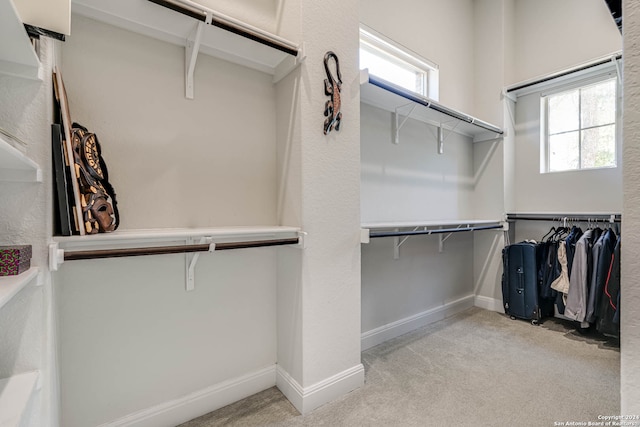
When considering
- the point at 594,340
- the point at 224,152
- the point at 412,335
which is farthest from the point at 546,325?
the point at 224,152

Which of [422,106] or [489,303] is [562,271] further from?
[422,106]

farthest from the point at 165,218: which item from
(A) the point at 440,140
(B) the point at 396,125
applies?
(A) the point at 440,140

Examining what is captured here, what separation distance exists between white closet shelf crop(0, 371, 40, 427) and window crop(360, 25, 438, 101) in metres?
2.48

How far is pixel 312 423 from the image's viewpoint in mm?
1556

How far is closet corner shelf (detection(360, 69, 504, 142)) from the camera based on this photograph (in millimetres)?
2043

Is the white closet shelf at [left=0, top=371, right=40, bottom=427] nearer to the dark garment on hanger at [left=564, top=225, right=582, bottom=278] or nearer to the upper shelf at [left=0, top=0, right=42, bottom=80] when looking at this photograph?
the upper shelf at [left=0, top=0, right=42, bottom=80]

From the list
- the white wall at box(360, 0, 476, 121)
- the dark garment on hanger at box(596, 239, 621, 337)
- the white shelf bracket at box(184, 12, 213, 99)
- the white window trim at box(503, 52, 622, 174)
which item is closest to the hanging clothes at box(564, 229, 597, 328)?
the dark garment on hanger at box(596, 239, 621, 337)

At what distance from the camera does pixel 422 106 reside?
242 cm

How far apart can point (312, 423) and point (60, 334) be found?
126 centimetres

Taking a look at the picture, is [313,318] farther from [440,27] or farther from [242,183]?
[440,27]

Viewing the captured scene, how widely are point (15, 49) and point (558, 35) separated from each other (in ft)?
13.7

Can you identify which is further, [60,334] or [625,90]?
[60,334]

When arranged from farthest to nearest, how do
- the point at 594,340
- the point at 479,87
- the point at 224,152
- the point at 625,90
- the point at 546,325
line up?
1. the point at 479,87
2. the point at 546,325
3. the point at 594,340
4. the point at 224,152
5. the point at 625,90

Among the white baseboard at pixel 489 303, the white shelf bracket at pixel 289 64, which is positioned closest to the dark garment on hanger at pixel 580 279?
the white baseboard at pixel 489 303
